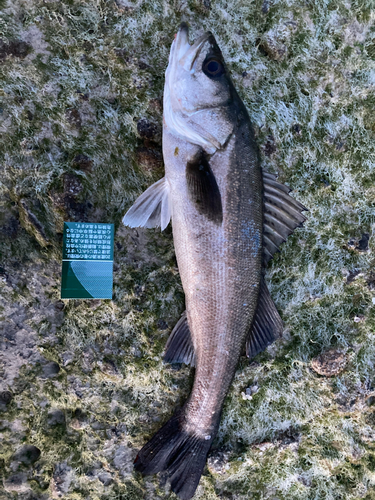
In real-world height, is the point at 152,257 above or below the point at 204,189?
below

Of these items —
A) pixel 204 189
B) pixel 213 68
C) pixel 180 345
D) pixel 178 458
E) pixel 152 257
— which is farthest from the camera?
pixel 152 257

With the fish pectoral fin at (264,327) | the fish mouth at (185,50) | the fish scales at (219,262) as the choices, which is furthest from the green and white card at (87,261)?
the fish mouth at (185,50)

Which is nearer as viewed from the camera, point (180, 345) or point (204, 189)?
point (204, 189)

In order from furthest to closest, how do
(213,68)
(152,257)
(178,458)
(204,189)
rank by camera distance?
(152,257) < (178,458) < (213,68) < (204,189)

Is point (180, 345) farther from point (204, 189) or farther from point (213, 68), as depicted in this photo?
point (213, 68)

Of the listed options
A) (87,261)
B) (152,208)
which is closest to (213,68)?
(152,208)

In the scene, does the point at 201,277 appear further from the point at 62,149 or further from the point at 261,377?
the point at 62,149

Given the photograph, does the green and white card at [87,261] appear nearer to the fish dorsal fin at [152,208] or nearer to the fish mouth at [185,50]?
the fish dorsal fin at [152,208]
